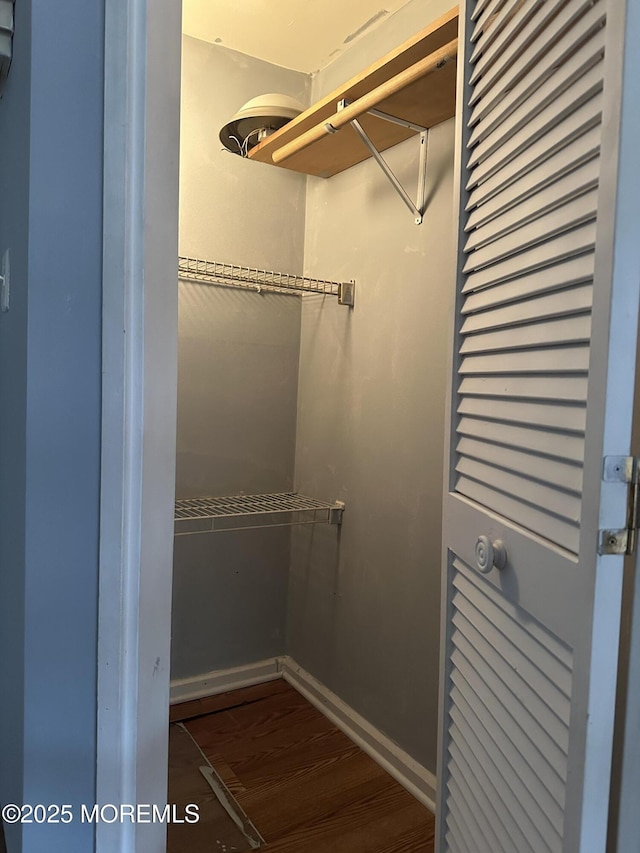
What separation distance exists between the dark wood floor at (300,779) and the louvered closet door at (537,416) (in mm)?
484

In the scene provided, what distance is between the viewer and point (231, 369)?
218 cm

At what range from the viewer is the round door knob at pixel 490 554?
3.03 ft

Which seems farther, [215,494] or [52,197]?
[215,494]

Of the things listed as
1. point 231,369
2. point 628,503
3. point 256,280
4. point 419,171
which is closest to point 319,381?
point 231,369

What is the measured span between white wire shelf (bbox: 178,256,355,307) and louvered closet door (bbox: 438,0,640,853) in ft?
3.19

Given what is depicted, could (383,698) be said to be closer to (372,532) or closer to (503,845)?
(372,532)

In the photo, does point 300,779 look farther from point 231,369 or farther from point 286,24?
point 286,24

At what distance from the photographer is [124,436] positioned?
0.82 metres

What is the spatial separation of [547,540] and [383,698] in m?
1.28

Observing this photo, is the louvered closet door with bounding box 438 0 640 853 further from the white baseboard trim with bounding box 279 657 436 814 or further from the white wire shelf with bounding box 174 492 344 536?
the white wire shelf with bounding box 174 492 344 536

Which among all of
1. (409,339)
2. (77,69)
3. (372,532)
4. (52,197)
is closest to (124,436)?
(52,197)

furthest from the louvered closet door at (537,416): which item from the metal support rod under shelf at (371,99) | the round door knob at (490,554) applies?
the metal support rod under shelf at (371,99)

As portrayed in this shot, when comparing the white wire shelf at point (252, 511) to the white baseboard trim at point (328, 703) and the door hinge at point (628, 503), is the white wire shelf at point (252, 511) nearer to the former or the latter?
the white baseboard trim at point (328, 703)

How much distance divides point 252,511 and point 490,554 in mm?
1159
